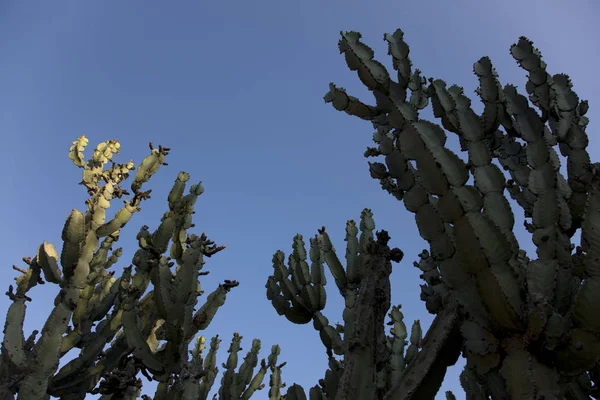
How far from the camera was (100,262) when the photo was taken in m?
6.53

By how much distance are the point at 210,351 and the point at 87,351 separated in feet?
10.8

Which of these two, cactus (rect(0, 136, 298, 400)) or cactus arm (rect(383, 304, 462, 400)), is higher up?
cactus (rect(0, 136, 298, 400))

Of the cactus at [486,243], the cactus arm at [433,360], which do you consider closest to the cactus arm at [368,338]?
the cactus at [486,243]

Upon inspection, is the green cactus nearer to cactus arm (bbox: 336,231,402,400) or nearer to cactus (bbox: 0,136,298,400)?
cactus arm (bbox: 336,231,402,400)

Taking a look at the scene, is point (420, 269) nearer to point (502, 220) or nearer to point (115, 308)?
point (502, 220)

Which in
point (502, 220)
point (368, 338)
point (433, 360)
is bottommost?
point (433, 360)

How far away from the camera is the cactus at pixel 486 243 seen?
2.69 m

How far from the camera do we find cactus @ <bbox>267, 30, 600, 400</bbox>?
2693 millimetres

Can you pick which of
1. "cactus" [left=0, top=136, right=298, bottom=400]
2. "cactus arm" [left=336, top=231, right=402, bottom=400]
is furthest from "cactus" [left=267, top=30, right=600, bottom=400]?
"cactus" [left=0, top=136, right=298, bottom=400]

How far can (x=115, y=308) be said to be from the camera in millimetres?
6094

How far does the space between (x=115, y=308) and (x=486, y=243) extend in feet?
15.7

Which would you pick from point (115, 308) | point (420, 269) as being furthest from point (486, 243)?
point (115, 308)

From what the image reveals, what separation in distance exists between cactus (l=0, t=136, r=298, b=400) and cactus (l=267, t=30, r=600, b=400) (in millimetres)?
1343

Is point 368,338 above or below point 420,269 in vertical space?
below
